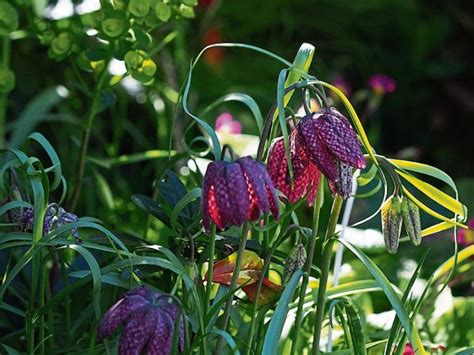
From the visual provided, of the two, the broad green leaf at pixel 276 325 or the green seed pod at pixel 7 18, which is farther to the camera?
the green seed pod at pixel 7 18

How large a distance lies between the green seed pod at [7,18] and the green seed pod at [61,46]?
0.06 metres

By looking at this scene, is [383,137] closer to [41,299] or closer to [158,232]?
[158,232]

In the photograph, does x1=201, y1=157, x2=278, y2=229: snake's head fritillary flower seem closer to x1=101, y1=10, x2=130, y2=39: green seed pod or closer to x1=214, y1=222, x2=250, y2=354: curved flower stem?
x1=214, y1=222, x2=250, y2=354: curved flower stem

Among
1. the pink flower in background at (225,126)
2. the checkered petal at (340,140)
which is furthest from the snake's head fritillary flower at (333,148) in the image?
the pink flower in background at (225,126)

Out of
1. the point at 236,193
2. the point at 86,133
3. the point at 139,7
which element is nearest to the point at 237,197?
the point at 236,193

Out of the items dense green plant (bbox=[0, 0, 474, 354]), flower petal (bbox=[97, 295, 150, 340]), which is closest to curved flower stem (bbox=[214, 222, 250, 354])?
dense green plant (bbox=[0, 0, 474, 354])

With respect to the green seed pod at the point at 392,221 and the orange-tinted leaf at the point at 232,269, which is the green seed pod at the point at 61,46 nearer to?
the orange-tinted leaf at the point at 232,269

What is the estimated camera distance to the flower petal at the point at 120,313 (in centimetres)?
79

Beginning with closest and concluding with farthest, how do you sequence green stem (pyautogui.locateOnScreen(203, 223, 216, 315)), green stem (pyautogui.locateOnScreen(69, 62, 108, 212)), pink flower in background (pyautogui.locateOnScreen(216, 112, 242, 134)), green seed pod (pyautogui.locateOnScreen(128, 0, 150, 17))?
green stem (pyautogui.locateOnScreen(203, 223, 216, 315)), green seed pod (pyautogui.locateOnScreen(128, 0, 150, 17)), green stem (pyautogui.locateOnScreen(69, 62, 108, 212)), pink flower in background (pyautogui.locateOnScreen(216, 112, 242, 134))

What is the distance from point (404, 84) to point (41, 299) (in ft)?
6.90

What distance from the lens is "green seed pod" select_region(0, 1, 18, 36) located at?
3.89 ft

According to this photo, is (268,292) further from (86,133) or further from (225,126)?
(225,126)

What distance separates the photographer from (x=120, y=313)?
794 millimetres

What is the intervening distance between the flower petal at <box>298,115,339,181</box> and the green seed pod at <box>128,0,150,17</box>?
1.14 feet
